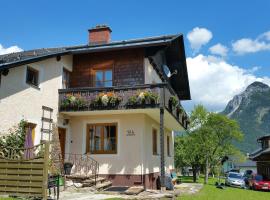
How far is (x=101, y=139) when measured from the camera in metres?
17.3

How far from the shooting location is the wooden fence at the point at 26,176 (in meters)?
9.70

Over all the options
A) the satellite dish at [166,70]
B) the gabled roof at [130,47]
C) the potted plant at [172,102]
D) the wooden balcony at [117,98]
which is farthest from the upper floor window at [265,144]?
the wooden balcony at [117,98]

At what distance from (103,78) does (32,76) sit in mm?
4111

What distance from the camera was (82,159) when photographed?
17141 mm

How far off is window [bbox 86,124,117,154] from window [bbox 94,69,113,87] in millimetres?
2254

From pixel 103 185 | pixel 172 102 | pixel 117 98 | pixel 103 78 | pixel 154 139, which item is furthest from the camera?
pixel 154 139

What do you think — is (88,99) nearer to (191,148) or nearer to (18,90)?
(18,90)

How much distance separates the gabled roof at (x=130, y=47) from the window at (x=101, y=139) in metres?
4.05

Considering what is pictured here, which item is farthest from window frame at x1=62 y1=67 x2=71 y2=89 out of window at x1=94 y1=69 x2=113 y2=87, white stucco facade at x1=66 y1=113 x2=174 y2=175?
white stucco facade at x1=66 y1=113 x2=174 y2=175

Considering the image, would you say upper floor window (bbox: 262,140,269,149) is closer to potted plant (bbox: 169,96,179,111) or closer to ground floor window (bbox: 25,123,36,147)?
potted plant (bbox: 169,96,179,111)

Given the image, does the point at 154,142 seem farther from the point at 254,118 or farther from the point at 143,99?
the point at 254,118

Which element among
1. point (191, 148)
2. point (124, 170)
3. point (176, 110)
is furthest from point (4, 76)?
point (191, 148)

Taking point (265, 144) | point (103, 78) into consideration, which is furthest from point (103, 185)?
point (265, 144)

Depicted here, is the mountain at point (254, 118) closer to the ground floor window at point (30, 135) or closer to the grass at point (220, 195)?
the grass at point (220, 195)
